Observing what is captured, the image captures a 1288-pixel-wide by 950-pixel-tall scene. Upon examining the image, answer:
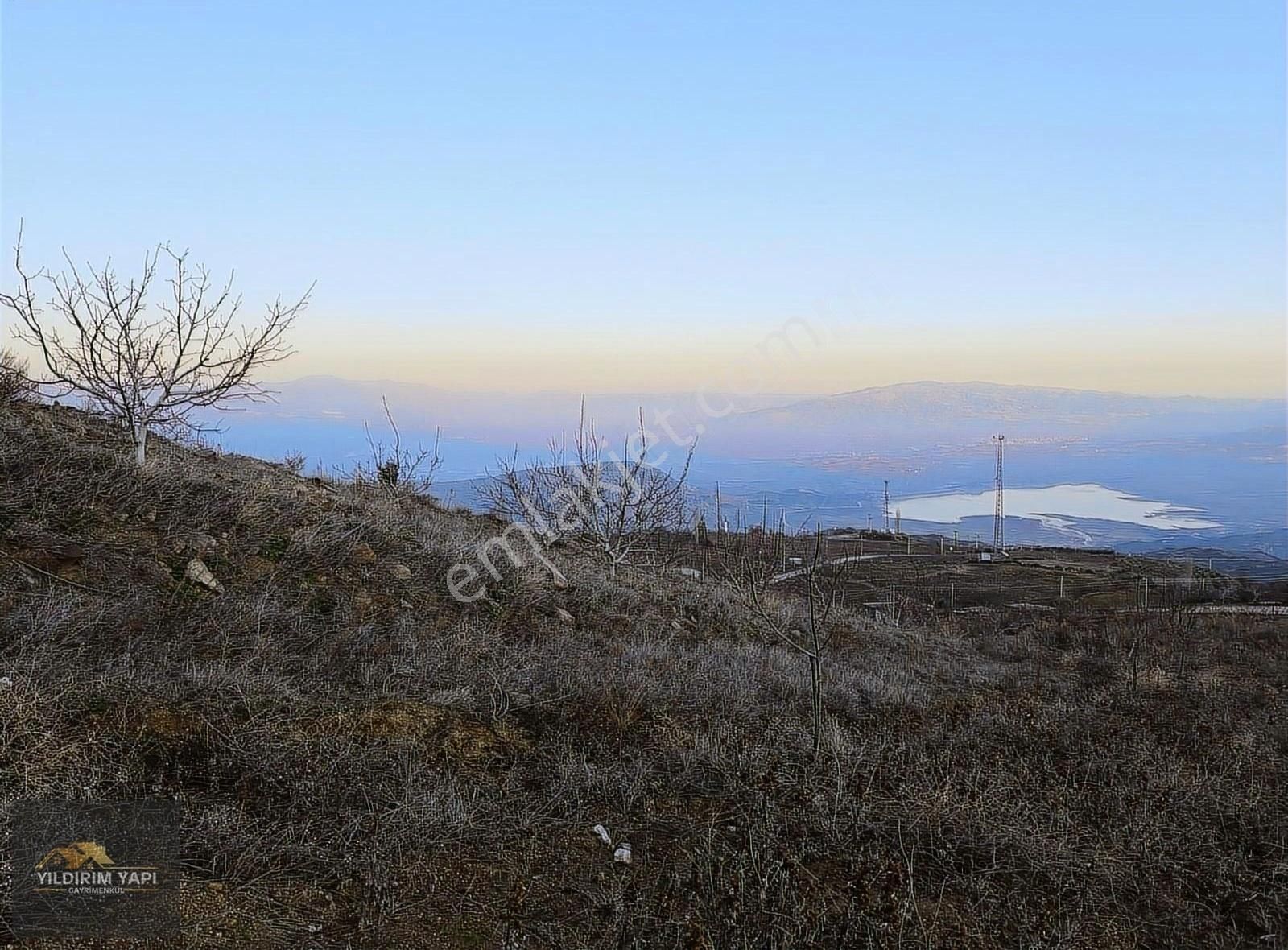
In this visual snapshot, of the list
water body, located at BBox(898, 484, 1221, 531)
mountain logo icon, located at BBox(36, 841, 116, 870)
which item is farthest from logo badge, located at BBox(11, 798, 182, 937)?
water body, located at BBox(898, 484, 1221, 531)

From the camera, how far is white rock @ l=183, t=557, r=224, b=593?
6586 mm

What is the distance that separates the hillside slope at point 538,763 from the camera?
10.3 feet

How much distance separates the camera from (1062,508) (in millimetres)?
51906

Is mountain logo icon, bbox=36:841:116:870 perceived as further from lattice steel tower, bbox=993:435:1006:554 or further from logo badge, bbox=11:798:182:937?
lattice steel tower, bbox=993:435:1006:554

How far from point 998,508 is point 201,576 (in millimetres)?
41655

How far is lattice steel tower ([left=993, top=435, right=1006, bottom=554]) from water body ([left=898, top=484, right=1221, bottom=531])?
146 inches

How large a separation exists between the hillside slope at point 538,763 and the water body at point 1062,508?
134 feet

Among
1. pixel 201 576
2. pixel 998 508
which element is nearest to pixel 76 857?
pixel 201 576

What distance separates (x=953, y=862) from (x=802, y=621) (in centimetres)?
845

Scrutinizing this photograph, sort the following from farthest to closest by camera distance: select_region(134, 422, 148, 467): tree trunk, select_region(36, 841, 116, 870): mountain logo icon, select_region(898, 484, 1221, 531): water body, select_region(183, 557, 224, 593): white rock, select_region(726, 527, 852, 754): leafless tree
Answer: select_region(898, 484, 1221, 531): water body, select_region(134, 422, 148, 467): tree trunk, select_region(183, 557, 224, 593): white rock, select_region(726, 527, 852, 754): leafless tree, select_region(36, 841, 116, 870): mountain logo icon

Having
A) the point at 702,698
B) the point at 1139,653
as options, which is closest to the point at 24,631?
the point at 702,698

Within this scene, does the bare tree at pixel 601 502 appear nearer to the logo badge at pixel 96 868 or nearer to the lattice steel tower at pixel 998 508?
the logo badge at pixel 96 868

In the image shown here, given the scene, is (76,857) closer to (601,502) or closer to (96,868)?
(96,868)

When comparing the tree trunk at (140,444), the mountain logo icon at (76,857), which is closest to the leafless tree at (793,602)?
the mountain logo icon at (76,857)
